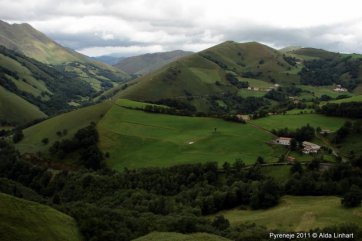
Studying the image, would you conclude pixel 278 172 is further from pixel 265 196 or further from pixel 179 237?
pixel 179 237

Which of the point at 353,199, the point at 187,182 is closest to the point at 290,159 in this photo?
the point at 187,182

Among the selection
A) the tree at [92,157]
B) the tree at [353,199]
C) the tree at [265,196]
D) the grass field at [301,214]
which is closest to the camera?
the grass field at [301,214]

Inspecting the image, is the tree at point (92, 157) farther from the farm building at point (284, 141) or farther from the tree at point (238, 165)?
the farm building at point (284, 141)

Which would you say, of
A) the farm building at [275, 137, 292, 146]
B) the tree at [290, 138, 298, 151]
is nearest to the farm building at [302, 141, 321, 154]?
the tree at [290, 138, 298, 151]

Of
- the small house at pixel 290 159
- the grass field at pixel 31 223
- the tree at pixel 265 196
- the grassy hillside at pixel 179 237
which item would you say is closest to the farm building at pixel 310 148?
the small house at pixel 290 159

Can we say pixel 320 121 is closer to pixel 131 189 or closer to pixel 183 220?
pixel 131 189

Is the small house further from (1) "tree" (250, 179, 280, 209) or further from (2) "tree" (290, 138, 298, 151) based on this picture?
(1) "tree" (250, 179, 280, 209)
